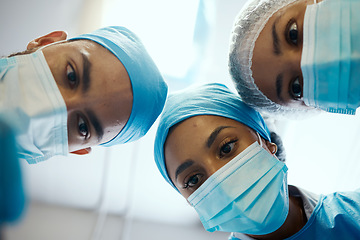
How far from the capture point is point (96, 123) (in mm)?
994

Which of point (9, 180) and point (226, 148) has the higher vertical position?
point (9, 180)

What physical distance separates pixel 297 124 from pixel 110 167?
4.44 ft

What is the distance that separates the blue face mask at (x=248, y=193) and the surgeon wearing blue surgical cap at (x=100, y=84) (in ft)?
1.22

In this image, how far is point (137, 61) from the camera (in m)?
1.10

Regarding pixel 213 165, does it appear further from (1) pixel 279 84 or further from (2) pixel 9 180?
(2) pixel 9 180

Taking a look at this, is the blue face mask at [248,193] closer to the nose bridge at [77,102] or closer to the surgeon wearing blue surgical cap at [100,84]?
the surgeon wearing blue surgical cap at [100,84]

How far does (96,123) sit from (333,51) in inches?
30.7

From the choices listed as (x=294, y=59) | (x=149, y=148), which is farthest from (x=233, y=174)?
(x=149, y=148)

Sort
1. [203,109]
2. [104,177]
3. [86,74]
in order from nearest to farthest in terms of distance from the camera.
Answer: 1. [86,74]
2. [203,109]
3. [104,177]

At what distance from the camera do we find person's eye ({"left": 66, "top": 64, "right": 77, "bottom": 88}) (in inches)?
36.8

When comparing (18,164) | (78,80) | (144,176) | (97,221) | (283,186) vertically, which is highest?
(18,164)

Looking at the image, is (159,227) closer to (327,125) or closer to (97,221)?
(97,221)

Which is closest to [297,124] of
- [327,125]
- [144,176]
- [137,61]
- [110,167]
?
[327,125]

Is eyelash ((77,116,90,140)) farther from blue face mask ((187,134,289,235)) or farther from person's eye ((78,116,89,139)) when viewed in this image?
blue face mask ((187,134,289,235))
